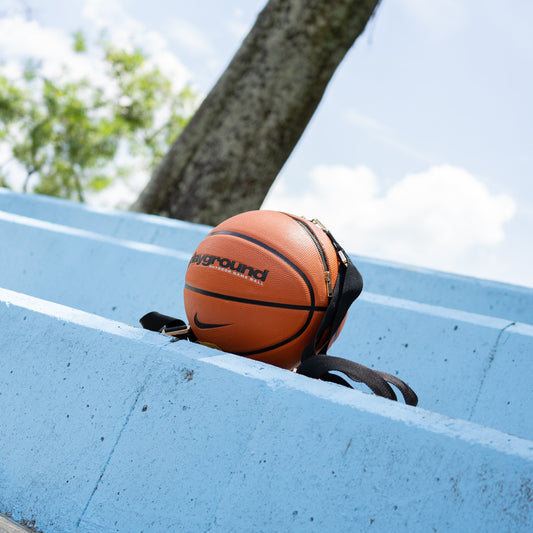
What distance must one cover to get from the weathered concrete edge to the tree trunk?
470cm

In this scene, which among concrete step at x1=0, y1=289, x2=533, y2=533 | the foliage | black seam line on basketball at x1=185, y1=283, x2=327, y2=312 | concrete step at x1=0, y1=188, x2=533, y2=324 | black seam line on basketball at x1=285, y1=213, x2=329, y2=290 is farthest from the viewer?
the foliage

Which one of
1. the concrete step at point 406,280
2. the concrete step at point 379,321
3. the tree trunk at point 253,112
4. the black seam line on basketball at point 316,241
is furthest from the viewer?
the tree trunk at point 253,112

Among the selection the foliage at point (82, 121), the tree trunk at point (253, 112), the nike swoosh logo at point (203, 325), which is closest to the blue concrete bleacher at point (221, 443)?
the nike swoosh logo at point (203, 325)

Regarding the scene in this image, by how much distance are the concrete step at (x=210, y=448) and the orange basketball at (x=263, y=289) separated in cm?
30

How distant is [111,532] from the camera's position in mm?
1839

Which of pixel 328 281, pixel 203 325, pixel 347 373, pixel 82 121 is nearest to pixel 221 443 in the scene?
pixel 347 373

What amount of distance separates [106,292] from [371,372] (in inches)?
99.6

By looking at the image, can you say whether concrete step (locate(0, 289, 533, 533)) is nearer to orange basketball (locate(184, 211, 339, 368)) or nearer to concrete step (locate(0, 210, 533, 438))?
orange basketball (locate(184, 211, 339, 368))

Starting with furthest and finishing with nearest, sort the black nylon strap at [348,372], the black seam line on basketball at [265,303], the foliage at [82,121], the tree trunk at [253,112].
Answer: the foliage at [82,121], the tree trunk at [253,112], the black seam line on basketball at [265,303], the black nylon strap at [348,372]

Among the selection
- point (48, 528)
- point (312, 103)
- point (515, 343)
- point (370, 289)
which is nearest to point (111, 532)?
point (48, 528)

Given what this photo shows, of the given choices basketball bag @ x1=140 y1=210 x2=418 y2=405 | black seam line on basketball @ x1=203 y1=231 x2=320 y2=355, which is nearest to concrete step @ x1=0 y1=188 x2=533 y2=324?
basketball bag @ x1=140 y1=210 x2=418 y2=405

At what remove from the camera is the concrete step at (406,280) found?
400cm

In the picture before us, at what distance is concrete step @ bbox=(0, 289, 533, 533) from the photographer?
1554 mm

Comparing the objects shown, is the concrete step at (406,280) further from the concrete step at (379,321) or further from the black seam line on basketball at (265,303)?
the black seam line on basketball at (265,303)
